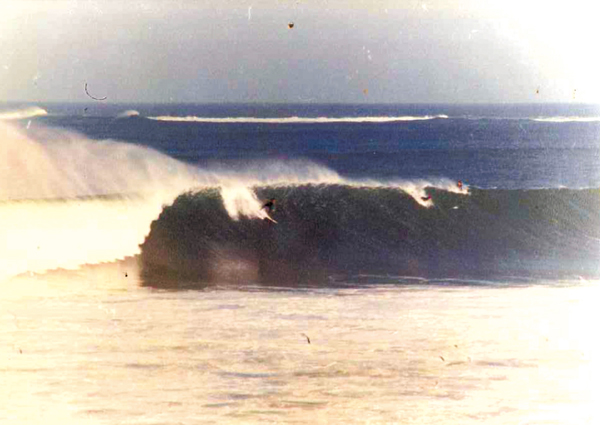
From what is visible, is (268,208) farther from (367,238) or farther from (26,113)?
(26,113)

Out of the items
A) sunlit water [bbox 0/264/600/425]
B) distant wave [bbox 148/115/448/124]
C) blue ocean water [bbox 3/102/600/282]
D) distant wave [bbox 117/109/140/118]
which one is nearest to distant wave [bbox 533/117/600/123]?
distant wave [bbox 148/115/448/124]

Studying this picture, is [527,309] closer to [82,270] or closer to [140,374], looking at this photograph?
[140,374]

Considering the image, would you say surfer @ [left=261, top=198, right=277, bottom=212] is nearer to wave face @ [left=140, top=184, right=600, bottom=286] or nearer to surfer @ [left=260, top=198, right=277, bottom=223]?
surfer @ [left=260, top=198, right=277, bottom=223]

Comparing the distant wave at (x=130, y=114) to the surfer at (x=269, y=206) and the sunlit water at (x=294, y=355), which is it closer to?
the surfer at (x=269, y=206)

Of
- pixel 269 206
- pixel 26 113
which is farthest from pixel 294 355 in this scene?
pixel 26 113

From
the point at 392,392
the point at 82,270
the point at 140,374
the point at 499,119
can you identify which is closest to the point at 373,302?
the point at 392,392

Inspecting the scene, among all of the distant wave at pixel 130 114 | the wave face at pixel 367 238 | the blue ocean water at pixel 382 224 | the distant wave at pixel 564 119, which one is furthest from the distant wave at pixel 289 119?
the wave face at pixel 367 238
